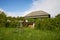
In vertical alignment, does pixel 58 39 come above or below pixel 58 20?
below

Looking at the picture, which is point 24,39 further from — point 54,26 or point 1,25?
point 1,25

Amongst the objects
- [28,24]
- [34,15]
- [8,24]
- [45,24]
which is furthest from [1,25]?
[34,15]

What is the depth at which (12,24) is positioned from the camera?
23766mm

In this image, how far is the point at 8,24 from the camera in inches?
938

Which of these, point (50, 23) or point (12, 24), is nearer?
point (50, 23)

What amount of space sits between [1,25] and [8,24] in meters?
1.76

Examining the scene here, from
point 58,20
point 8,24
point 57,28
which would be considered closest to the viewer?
point 57,28

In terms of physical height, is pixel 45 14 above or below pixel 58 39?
above

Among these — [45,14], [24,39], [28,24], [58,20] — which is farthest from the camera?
[45,14]

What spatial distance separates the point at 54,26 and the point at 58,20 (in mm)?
1235

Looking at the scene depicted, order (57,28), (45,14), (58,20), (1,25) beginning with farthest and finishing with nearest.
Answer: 1. (45,14)
2. (1,25)
3. (58,20)
4. (57,28)

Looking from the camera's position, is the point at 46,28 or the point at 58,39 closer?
the point at 58,39

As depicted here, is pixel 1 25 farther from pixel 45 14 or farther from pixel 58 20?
pixel 45 14

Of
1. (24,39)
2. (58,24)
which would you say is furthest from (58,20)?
(24,39)
